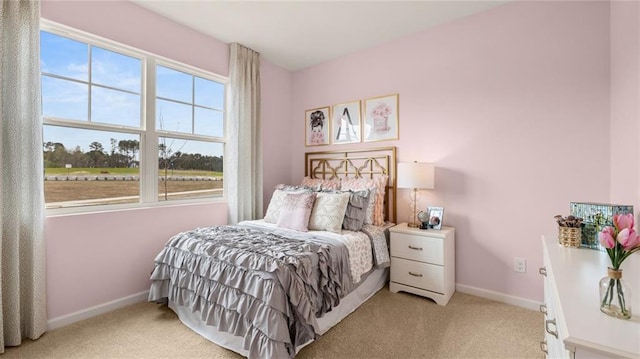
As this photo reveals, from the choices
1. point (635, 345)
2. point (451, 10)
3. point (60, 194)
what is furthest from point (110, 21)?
point (635, 345)

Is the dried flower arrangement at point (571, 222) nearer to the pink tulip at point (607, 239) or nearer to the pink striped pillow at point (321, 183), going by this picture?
the pink tulip at point (607, 239)

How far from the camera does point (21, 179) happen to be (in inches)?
74.2

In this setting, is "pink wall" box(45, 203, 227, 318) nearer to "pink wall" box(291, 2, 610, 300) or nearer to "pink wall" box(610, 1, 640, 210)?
"pink wall" box(291, 2, 610, 300)

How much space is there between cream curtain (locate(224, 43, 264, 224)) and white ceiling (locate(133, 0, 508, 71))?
258 millimetres

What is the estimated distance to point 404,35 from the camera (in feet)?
9.93

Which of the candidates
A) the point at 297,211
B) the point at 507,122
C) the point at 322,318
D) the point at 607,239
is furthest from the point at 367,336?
the point at 507,122

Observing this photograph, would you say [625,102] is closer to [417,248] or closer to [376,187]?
[417,248]

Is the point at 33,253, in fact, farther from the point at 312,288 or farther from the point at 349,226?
the point at 349,226

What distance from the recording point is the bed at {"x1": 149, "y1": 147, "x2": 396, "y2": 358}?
1610mm

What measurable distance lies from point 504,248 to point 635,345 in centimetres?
213

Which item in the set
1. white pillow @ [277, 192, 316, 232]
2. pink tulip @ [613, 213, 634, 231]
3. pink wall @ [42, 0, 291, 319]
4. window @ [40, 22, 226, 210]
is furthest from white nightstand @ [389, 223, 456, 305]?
window @ [40, 22, 226, 210]

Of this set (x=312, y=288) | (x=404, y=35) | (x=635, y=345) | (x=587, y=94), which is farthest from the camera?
(x=404, y=35)

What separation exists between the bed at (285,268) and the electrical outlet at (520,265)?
1113 millimetres

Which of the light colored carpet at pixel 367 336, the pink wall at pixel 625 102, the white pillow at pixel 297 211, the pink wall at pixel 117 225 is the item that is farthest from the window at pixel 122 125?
the pink wall at pixel 625 102
